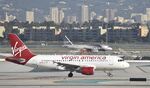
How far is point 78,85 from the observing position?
51.2 meters

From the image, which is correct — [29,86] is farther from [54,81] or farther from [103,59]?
[103,59]

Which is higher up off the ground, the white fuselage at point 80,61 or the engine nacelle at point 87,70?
the white fuselage at point 80,61

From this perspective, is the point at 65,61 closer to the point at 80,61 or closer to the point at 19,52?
the point at 80,61

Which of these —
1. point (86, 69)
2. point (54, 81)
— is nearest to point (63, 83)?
point (54, 81)

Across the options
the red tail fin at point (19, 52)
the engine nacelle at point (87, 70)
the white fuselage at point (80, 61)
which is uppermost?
the red tail fin at point (19, 52)

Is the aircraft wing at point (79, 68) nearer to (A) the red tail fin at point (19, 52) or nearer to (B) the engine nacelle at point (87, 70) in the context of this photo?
(B) the engine nacelle at point (87, 70)

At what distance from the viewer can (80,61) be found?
62281 millimetres

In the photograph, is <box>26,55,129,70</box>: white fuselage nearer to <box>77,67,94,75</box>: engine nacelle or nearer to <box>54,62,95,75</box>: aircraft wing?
<box>54,62,95,75</box>: aircraft wing

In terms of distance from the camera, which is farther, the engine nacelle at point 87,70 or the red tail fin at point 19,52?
the red tail fin at point 19,52

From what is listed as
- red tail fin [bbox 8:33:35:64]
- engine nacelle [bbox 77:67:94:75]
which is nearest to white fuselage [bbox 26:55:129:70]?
red tail fin [bbox 8:33:35:64]

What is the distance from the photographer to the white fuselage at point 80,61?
62.2 meters

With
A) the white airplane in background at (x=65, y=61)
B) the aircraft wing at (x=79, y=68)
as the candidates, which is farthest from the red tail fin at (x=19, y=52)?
the aircraft wing at (x=79, y=68)

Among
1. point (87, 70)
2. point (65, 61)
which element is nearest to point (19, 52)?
point (65, 61)

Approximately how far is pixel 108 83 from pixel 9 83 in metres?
9.63
